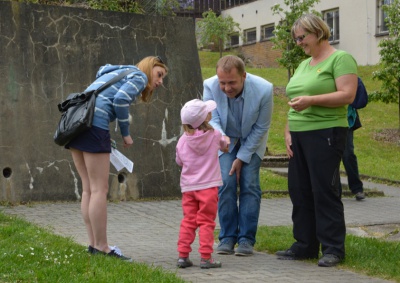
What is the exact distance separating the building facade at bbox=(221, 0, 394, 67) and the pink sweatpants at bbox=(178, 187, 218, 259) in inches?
1130

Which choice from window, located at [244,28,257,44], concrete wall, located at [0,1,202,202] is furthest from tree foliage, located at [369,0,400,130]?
window, located at [244,28,257,44]

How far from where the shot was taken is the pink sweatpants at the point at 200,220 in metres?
7.12

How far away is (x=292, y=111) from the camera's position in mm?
7602

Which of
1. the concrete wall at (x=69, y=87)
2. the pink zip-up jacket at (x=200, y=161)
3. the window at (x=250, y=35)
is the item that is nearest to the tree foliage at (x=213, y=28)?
the window at (x=250, y=35)

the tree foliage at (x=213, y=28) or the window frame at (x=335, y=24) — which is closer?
the window frame at (x=335, y=24)

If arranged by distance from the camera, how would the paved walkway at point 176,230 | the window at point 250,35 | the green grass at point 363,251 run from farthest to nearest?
1. the window at point 250,35
2. the green grass at point 363,251
3. the paved walkway at point 176,230

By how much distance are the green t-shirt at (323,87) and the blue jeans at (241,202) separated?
2.50ft

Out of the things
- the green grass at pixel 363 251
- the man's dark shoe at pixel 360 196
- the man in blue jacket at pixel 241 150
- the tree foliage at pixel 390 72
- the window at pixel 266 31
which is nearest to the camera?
A: the green grass at pixel 363 251

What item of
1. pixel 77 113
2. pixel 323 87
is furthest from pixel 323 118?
pixel 77 113

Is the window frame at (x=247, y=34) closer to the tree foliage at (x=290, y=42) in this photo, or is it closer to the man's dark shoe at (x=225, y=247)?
the tree foliage at (x=290, y=42)

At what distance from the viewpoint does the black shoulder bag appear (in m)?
6.97

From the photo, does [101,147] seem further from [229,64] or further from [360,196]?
[360,196]

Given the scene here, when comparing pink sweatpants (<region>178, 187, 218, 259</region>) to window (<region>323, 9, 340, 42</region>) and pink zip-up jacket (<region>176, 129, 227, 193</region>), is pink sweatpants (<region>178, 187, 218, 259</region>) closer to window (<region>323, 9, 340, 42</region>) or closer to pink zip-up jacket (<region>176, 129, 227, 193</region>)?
pink zip-up jacket (<region>176, 129, 227, 193</region>)

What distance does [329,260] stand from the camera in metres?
7.24
